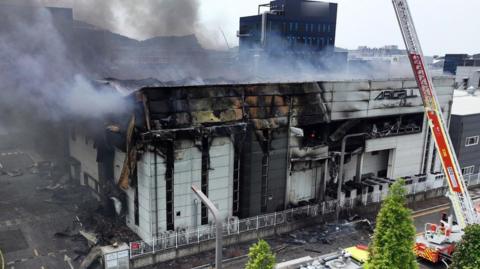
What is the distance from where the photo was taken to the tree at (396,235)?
1264 centimetres

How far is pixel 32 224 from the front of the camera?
2169 cm

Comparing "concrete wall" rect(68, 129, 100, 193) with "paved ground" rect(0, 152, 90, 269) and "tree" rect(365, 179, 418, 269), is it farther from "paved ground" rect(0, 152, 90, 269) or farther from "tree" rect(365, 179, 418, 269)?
"tree" rect(365, 179, 418, 269)

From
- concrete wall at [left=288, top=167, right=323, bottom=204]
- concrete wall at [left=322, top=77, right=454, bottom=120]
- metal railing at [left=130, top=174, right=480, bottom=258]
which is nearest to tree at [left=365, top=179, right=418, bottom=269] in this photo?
metal railing at [left=130, top=174, right=480, bottom=258]

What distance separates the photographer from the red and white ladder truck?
17.8 m

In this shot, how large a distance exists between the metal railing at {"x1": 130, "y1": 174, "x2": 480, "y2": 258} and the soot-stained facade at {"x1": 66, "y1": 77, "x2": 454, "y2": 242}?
0.41 m

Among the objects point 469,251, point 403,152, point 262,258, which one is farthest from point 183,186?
point 403,152

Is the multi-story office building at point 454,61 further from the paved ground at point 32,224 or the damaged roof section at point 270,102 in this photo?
the paved ground at point 32,224

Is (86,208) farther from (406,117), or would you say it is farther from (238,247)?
(406,117)

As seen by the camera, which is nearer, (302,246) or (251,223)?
(302,246)

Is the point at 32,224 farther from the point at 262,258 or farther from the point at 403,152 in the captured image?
the point at 403,152

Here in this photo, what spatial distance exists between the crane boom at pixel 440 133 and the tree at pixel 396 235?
20.9 ft

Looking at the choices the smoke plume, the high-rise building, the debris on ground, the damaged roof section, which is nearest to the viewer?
the damaged roof section

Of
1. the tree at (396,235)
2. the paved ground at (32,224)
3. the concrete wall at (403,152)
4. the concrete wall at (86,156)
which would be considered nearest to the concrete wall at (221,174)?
the paved ground at (32,224)

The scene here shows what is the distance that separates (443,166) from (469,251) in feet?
16.9
